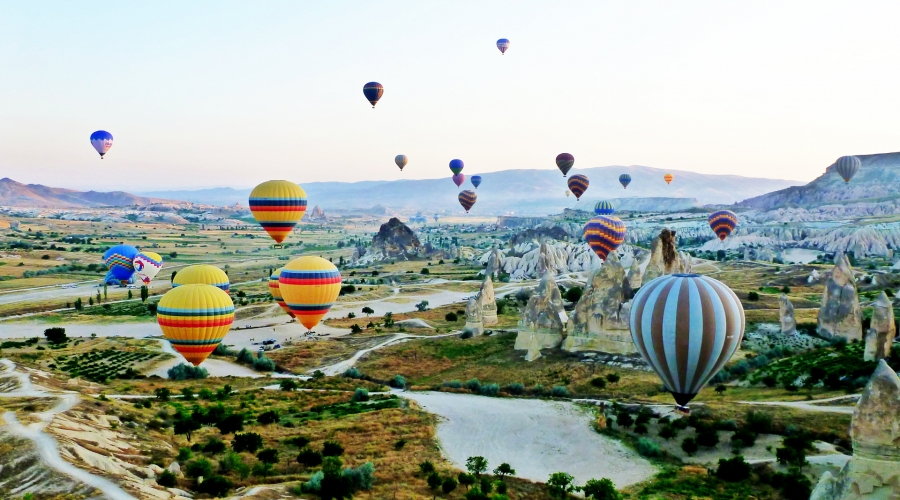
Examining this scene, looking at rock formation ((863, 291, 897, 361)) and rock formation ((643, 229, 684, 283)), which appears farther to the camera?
rock formation ((643, 229, 684, 283))

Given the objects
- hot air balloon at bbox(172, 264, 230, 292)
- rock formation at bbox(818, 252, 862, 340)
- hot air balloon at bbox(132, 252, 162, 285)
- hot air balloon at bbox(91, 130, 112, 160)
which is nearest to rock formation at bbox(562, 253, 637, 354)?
rock formation at bbox(818, 252, 862, 340)

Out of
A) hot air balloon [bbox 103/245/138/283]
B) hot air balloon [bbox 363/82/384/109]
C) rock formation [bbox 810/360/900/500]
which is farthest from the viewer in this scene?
hot air balloon [bbox 103/245/138/283]

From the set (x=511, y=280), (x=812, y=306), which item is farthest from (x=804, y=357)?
(x=511, y=280)

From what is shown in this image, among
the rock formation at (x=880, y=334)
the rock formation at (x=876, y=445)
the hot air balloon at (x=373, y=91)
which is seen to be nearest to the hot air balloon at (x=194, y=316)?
the rock formation at (x=876, y=445)

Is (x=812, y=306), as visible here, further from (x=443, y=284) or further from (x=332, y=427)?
(x=443, y=284)

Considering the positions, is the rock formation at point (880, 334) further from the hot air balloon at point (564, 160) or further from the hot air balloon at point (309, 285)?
the hot air balloon at point (564, 160)

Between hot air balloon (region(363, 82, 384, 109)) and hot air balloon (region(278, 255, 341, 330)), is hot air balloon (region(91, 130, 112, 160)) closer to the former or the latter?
hot air balloon (region(363, 82, 384, 109))
